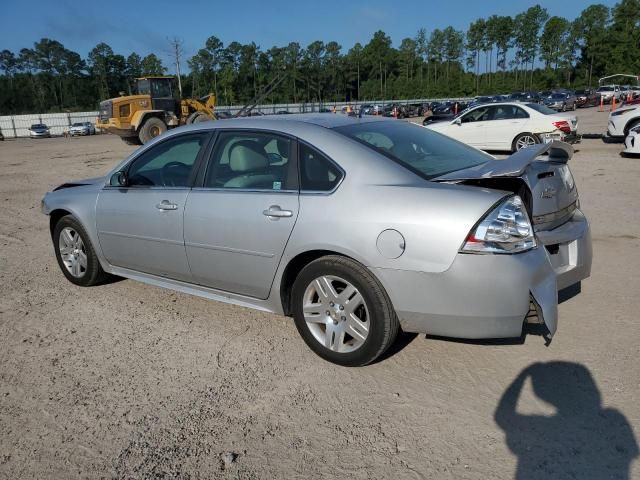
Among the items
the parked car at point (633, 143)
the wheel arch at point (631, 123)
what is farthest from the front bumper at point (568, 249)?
the wheel arch at point (631, 123)

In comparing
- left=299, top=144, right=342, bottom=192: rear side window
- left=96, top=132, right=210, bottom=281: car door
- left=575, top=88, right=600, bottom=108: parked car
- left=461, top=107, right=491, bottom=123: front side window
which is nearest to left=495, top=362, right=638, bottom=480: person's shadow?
left=299, top=144, right=342, bottom=192: rear side window

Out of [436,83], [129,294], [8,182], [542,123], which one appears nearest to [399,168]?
[129,294]

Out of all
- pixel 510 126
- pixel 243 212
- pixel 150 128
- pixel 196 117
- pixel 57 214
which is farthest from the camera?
pixel 196 117

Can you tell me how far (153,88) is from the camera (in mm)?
26391

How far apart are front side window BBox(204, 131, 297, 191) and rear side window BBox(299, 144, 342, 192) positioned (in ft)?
0.28

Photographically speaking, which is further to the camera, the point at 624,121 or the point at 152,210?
the point at 624,121

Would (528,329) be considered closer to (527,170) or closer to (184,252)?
(527,170)

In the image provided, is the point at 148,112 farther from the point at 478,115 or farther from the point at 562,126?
the point at 562,126

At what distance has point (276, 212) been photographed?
338 centimetres

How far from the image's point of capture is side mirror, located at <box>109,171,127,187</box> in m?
4.37

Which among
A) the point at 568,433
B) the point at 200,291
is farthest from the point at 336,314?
the point at 568,433

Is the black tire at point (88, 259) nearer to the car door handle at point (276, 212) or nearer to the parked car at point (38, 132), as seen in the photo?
the car door handle at point (276, 212)

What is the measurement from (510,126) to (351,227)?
12.4m

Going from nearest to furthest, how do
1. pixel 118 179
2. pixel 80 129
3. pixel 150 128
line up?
pixel 118 179 < pixel 150 128 < pixel 80 129
